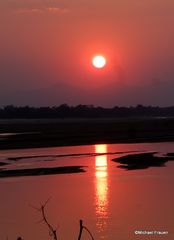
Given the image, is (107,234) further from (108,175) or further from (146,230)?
(108,175)

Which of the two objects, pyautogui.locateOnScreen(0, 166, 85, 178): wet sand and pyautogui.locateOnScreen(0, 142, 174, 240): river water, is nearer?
pyautogui.locateOnScreen(0, 142, 174, 240): river water

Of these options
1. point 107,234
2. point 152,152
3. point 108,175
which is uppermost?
point 152,152

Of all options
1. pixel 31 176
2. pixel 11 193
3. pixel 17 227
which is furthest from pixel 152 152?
pixel 17 227

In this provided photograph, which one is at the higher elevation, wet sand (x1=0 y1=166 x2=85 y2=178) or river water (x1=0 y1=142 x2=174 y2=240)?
wet sand (x1=0 y1=166 x2=85 y2=178)

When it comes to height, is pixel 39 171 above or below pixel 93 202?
above

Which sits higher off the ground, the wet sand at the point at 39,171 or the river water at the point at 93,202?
the wet sand at the point at 39,171

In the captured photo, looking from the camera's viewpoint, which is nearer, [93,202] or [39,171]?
[93,202]

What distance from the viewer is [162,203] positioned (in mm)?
23500

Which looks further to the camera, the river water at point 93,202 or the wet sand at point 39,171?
the wet sand at point 39,171

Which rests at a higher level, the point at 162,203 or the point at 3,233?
the point at 162,203

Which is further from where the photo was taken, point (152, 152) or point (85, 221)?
point (152, 152)

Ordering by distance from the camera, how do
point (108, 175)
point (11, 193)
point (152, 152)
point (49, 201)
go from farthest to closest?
point (152, 152), point (108, 175), point (11, 193), point (49, 201)

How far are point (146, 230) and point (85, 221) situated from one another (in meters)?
2.52

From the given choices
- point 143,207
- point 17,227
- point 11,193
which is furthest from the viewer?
point 11,193
